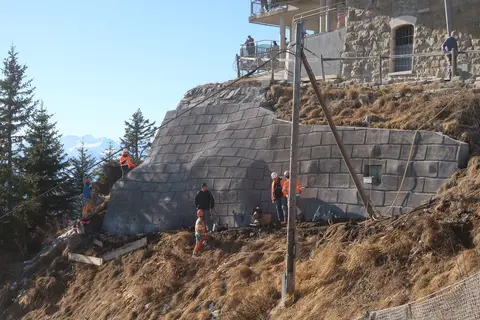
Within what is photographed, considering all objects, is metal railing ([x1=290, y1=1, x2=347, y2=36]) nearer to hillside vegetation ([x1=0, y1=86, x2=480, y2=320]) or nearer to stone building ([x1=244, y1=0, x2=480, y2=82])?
stone building ([x1=244, y1=0, x2=480, y2=82])

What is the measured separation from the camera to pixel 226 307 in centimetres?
1285

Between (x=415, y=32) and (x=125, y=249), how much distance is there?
11.7m

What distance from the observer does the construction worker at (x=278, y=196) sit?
15.8 meters

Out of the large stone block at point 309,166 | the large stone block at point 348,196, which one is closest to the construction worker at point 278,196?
the large stone block at point 309,166

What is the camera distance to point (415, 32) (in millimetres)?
20453

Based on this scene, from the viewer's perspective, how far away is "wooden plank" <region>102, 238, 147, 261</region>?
1775 centimetres

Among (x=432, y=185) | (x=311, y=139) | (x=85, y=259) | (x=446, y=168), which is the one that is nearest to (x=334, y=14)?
(x=311, y=139)

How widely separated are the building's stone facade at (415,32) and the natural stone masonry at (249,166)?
13.5 ft

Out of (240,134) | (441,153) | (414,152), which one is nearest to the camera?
(441,153)

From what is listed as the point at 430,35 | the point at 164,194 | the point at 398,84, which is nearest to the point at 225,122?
the point at 164,194

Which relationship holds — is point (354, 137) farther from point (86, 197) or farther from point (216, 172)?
point (86, 197)

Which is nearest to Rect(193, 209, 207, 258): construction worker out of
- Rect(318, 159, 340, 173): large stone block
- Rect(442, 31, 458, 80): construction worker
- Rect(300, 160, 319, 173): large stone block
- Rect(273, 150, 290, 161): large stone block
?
Rect(273, 150, 290, 161): large stone block

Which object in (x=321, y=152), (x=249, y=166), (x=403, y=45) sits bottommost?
(x=249, y=166)

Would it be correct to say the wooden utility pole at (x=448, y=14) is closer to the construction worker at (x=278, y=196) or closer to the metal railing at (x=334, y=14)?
the metal railing at (x=334, y=14)
